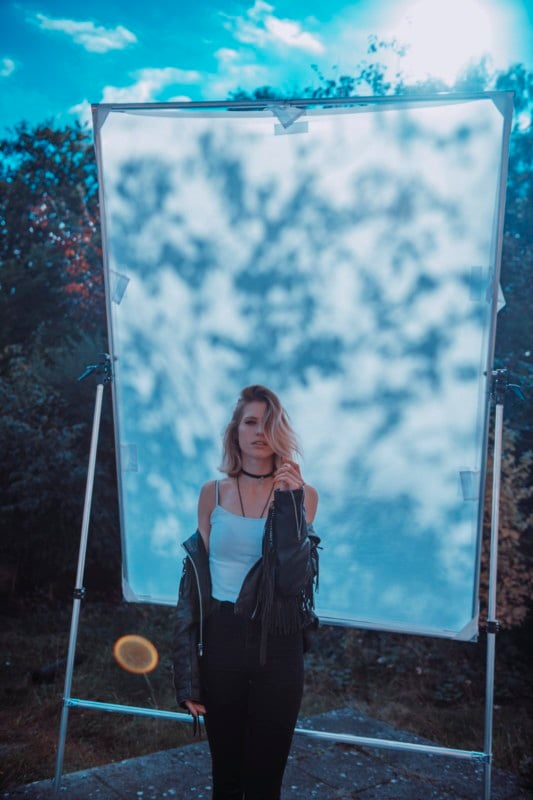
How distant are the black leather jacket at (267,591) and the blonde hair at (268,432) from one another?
228 millimetres

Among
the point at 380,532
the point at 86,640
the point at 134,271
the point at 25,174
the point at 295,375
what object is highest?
the point at 25,174

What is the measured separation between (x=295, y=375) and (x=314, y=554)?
943 millimetres

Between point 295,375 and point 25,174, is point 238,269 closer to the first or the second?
point 295,375

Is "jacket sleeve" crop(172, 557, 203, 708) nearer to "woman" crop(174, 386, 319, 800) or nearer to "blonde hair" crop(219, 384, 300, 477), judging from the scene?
"woman" crop(174, 386, 319, 800)

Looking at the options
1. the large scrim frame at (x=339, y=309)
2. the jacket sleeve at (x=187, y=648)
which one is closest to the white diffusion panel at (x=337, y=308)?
the large scrim frame at (x=339, y=309)

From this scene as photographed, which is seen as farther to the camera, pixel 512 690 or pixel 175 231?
pixel 512 690

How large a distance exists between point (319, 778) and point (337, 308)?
7.55 feet

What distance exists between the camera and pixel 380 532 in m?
2.98

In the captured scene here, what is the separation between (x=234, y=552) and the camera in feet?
6.89

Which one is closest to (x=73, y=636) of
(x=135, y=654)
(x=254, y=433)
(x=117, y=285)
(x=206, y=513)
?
(x=206, y=513)

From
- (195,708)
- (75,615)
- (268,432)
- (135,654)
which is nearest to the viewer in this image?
(195,708)

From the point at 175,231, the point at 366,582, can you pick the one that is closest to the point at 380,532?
the point at 366,582

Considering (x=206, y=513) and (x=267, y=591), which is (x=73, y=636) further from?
(x=267, y=591)

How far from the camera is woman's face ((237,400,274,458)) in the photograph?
2.24m
